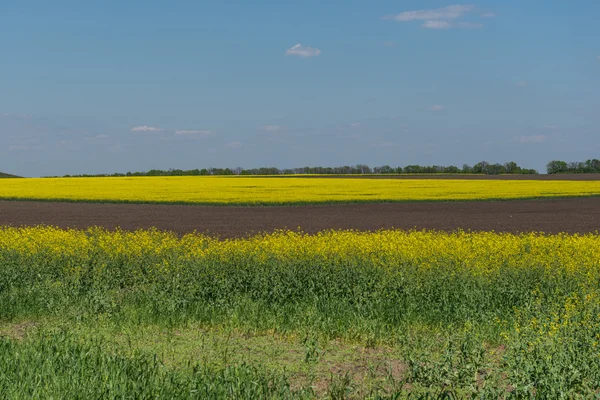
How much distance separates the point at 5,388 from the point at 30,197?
47.4m

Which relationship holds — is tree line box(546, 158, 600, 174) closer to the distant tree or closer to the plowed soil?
the distant tree

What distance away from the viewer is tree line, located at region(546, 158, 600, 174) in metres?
104

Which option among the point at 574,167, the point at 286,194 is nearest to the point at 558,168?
the point at 574,167

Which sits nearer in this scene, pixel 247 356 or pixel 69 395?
pixel 69 395

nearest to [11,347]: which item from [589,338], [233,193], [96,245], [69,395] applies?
[69,395]

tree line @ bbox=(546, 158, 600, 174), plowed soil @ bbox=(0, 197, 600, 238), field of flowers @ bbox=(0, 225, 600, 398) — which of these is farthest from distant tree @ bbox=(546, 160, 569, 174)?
field of flowers @ bbox=(0, 225, 600, 398)

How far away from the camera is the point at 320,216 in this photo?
3484 centimetres

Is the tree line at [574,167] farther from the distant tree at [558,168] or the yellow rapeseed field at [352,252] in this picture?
the yellow rapeseed field at [352,252]

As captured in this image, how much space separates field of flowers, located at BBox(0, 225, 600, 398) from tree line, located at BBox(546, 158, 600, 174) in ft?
313

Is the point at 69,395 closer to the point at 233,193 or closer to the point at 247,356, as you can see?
the point at 247,356

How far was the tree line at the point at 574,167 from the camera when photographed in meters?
104

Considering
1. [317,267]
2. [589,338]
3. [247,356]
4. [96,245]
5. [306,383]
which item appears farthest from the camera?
[96,245]

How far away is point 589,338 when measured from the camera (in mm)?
7578

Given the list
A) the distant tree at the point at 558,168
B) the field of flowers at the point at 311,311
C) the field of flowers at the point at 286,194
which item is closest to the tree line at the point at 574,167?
the distant tree at the point at 558,168
